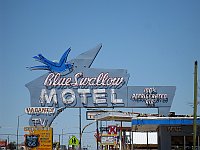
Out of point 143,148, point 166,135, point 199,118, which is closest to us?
point 199,118

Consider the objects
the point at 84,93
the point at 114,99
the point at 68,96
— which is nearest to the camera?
the point at 114,99

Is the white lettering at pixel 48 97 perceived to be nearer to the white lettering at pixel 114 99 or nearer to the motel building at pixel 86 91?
the motel building at pixel 86 91

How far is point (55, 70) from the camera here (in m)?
56.6

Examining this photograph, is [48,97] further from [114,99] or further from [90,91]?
[114,99]

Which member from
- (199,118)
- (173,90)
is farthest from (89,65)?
(199,118)

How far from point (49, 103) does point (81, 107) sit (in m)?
3.71

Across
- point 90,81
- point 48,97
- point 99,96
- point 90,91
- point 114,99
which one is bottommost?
point 114,99

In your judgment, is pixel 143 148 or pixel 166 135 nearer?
pixel 166 135

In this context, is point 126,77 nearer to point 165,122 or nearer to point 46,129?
point 46,129

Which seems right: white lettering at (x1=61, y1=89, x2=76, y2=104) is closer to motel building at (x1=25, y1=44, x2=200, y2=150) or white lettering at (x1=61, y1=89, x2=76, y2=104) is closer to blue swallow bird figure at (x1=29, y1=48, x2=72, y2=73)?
motel building at (x1=25, y1=44, x2=200, y2=150)

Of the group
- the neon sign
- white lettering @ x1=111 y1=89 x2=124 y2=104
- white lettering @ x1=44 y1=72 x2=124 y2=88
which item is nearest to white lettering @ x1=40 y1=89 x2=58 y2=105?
the neon sign

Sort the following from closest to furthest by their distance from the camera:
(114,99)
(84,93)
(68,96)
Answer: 1. (114,99)
2. (84,93)
3. (68,96)

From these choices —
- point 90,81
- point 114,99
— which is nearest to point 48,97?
point 90,81

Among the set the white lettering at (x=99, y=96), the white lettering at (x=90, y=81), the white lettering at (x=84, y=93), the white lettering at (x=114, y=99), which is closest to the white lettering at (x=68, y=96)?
the white lettering at (x=90, y=81)
